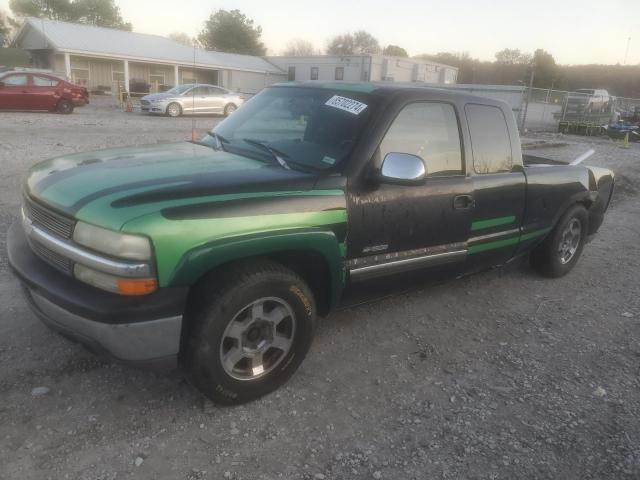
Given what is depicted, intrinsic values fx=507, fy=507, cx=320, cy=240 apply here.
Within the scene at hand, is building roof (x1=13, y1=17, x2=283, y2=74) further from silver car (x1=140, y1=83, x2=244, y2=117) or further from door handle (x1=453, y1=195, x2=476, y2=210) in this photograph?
door handle (x1=453, y1=195, x2=476, y2=210)

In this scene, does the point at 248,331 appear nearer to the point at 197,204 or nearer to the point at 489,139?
the point at 197,204

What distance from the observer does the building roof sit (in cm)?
3344

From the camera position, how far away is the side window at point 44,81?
18375 mm

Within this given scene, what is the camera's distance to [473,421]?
9.41 feet

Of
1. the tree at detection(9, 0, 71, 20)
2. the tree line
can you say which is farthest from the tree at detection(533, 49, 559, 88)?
the tree at detection(9, 0, 71, 20)

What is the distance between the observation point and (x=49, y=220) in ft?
8.59

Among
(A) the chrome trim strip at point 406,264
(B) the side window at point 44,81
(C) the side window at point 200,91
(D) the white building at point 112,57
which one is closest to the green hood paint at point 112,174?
(A) the chrome trim strip at point 406,264

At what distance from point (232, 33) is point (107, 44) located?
2871 cm

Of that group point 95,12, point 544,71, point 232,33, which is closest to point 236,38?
point 232,33

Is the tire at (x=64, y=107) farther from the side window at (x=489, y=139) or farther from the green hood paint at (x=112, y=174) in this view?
the side window at (x=489, y=139)

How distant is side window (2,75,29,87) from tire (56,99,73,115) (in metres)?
1.27

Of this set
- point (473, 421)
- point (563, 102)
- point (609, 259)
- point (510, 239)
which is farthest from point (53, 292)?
point (563, 102)

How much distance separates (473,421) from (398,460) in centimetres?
59

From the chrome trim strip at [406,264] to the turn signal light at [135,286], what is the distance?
1267 millimetres
